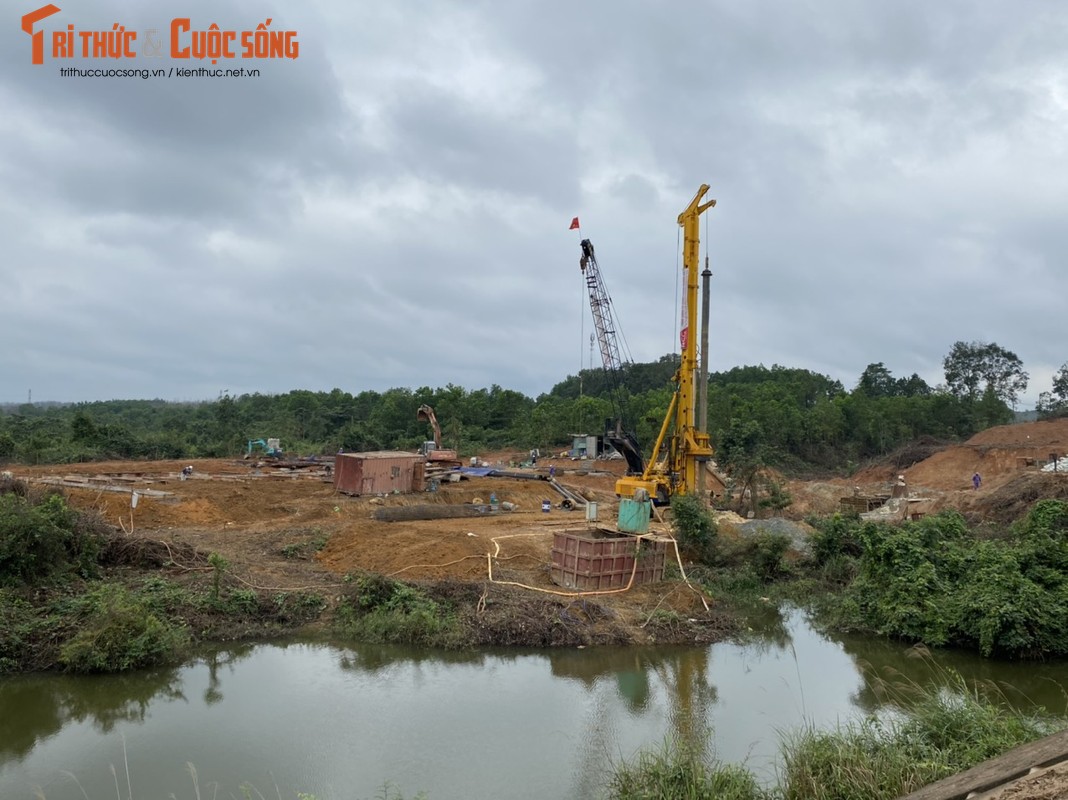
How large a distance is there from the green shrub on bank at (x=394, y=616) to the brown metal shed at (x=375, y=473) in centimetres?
1185

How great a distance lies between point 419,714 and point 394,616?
329 cm

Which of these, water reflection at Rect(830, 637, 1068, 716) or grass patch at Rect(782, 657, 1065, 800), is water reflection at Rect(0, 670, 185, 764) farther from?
water reflection at Rect(830, 637, 1068, 716)

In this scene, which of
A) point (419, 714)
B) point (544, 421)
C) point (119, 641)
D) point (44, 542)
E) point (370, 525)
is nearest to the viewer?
point (419, 714)

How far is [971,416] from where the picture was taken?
51.8 m

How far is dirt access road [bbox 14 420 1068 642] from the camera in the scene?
1424cm

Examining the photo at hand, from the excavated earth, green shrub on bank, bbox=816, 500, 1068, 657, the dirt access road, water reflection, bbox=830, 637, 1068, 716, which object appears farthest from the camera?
the dirt access road

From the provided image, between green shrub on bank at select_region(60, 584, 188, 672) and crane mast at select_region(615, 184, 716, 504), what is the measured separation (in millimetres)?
13799

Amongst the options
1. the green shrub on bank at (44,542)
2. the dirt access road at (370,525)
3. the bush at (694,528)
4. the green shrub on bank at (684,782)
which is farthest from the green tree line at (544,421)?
the green shrub on bank at (684,782)

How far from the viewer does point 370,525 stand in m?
18.6

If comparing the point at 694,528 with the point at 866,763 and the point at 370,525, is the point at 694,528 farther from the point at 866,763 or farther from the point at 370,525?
the point at 866,763

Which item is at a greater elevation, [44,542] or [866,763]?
[44,542]

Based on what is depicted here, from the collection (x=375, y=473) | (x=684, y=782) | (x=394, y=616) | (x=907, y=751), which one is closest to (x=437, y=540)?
(x=394, y=616)

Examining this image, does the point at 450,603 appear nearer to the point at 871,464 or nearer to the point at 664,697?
the point at 664,697

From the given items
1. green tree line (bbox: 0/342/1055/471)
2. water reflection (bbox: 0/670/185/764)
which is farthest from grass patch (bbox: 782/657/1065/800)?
green tree line (bbox: 0/342/1055/471)
